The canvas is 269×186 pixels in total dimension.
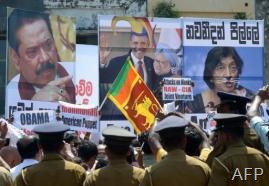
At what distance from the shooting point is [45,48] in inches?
623

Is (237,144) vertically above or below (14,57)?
below

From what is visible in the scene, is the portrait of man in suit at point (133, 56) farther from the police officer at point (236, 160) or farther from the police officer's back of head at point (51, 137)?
the police officer at point (236, 160)

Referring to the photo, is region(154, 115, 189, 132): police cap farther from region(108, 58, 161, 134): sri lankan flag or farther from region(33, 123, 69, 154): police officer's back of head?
region(108, 58, 161, 134): sri lankan flag

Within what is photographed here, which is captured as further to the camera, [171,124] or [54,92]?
[54,92]

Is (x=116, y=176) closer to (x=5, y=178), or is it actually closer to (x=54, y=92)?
(x=5, y=178)

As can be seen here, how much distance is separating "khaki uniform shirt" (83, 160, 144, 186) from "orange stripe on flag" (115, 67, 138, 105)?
568cm

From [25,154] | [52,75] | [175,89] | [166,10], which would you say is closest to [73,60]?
[52,75]

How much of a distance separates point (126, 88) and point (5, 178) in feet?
18.5

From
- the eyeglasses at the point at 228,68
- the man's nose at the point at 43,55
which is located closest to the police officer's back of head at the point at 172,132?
the man's nose at the point at 43,55

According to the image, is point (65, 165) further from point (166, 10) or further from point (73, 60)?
point (166, 10)

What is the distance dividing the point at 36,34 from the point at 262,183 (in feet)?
39.2

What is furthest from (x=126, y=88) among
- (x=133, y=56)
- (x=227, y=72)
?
(x=227, y=72)

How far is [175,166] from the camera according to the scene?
4.18 m

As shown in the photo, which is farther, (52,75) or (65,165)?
(52,75)
